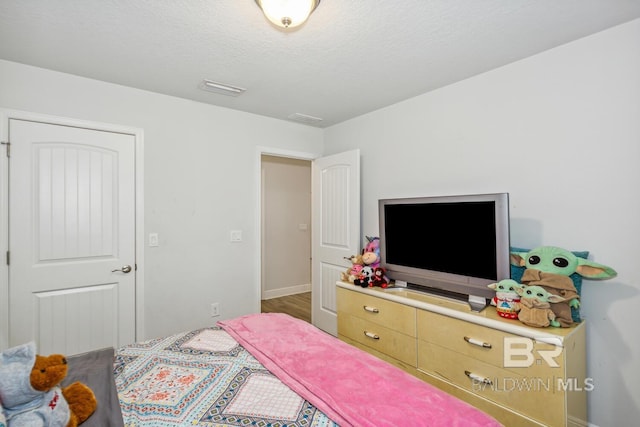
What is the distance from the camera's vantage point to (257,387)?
1312mm

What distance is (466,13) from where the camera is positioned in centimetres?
168

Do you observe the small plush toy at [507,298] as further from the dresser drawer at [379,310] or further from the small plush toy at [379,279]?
the small plush toy at [379,279]

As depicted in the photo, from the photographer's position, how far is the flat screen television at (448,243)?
2.03 m

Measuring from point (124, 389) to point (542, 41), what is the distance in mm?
2871

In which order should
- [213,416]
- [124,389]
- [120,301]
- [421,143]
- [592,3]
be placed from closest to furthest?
[213,416]
[124,389]
[592,3]
[120,301]
[421,143]

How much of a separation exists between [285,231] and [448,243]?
3.33m

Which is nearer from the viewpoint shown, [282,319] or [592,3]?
[592,3]

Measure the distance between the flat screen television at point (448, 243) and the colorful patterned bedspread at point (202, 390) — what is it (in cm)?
140

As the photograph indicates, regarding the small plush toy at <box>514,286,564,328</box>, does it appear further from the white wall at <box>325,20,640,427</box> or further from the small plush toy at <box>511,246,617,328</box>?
the white wall at <box>325,20,640,427</box>

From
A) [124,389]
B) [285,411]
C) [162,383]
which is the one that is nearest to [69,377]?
[124,389]

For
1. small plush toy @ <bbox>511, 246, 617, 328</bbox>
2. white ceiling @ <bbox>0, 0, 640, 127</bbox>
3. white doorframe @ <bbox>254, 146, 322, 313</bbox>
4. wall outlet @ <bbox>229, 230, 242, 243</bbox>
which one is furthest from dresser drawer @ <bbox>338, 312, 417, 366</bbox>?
white ceiling @ <bbox>0, 0, 640, 127</bbox>

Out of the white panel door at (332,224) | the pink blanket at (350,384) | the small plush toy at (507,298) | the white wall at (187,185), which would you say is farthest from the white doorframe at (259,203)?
the small plush toy at (507,298)

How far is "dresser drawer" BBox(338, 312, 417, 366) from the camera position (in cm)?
221

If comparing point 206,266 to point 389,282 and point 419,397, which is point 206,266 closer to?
point 389,282
